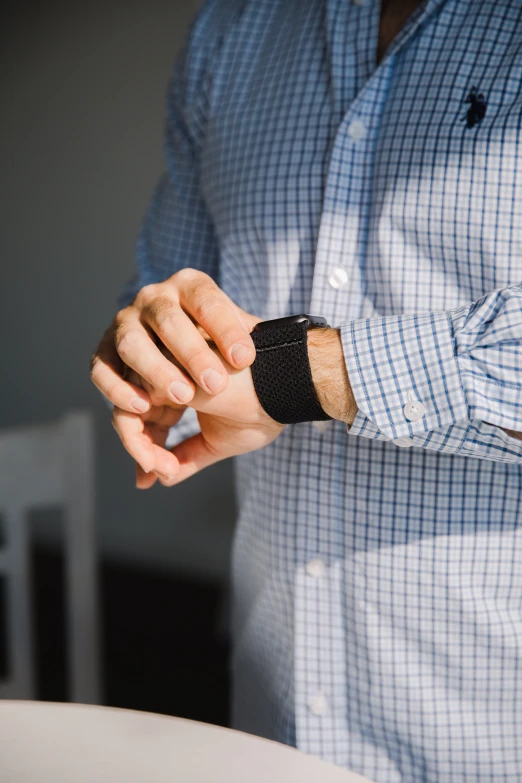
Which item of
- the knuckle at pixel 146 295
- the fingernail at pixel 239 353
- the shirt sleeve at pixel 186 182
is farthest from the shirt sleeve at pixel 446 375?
the shirt sleeve at pixel 186 182

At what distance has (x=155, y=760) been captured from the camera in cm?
58

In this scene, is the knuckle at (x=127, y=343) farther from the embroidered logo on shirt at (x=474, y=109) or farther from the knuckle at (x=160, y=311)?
the embroidered logo on shirt at (x=474, y=109)

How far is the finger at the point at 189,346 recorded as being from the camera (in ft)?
2.27

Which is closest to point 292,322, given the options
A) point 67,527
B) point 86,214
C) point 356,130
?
point 356,130

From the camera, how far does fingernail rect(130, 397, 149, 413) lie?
78cm

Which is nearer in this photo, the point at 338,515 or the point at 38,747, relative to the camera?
the point at 38,747

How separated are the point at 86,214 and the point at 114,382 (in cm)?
262

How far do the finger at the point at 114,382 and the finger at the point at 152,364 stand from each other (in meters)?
0.05

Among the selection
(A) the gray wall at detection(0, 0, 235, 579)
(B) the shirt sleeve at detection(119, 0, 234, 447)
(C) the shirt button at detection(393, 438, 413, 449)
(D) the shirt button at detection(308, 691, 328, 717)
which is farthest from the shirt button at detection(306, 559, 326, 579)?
(A) the gray wall at detection(0, 0, 235, 579)

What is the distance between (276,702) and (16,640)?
20.2 inches

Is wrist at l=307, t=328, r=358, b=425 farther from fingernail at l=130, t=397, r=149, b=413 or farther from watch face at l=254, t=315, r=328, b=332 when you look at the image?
fingernail at l=130, t=397, r=149, b=413

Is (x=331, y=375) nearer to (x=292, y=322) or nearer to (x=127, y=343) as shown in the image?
(x=292, y=322)

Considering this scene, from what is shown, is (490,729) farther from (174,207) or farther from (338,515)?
(174,207)

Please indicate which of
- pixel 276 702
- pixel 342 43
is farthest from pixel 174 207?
pixel 276 702
